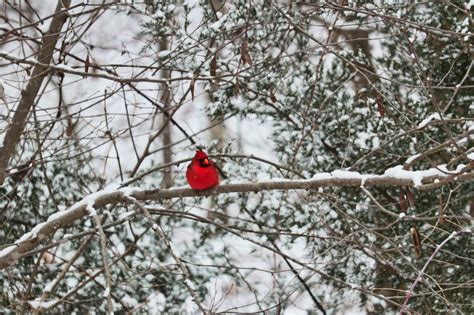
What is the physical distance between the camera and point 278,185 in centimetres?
430

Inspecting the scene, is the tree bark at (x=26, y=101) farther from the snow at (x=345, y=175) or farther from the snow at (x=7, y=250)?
the snow at (x=345, y=175)

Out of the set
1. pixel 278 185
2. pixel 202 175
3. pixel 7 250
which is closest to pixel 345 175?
pixel 278 185

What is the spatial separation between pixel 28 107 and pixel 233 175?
2.45m

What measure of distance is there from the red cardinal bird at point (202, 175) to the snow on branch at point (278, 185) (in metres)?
0.08

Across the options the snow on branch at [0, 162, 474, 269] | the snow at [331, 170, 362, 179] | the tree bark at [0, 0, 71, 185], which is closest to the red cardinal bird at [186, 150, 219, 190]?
the snow on branch at [0, 162, 474, 269]

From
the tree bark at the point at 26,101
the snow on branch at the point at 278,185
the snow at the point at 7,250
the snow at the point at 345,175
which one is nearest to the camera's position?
the snow on branch at the point at 278,185

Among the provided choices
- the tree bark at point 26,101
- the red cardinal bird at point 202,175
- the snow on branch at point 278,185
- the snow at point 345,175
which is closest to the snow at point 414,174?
the snow on branch at point 278,185

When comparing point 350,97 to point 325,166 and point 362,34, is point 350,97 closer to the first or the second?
point 325,166

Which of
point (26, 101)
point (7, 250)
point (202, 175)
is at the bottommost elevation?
point (7, 250)

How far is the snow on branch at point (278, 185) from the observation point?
4094 millimetres

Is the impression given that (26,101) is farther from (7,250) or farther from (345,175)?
(345,175)

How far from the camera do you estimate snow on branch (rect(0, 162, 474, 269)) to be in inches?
161

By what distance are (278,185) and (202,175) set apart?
0.74 metres

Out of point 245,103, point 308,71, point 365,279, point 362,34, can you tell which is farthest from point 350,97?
point 362,34
